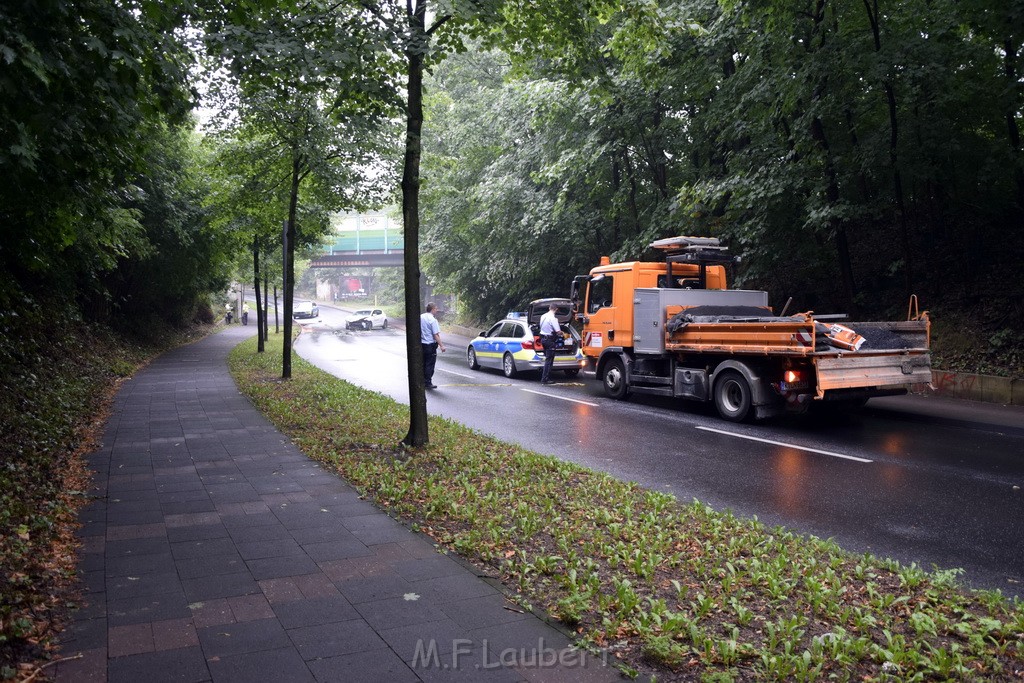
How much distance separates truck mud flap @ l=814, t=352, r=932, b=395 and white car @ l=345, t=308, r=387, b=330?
1616 inches

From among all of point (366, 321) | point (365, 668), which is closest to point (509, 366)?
point (365, 668)

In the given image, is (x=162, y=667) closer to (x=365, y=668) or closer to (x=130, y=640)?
(x=130, y=640)

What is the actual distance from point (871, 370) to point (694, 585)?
23.3 feet

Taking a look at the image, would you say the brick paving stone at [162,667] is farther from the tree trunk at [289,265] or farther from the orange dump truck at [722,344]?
the tree trunk at [289,265]

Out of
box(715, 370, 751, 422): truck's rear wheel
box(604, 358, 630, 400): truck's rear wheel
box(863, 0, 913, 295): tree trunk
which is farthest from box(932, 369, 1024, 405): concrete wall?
box(604, 358, 630, 400): truck's rear wheel

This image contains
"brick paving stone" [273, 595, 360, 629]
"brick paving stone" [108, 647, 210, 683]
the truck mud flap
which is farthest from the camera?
the truck mud flap

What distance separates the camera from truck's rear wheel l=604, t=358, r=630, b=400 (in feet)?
45.8

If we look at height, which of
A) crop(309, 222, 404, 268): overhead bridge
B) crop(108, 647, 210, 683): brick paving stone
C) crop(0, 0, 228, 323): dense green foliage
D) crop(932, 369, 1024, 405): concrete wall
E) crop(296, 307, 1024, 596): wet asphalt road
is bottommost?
crop(296, 307, 1024, 596): wet asphalt road

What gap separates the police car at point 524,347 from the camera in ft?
57.9

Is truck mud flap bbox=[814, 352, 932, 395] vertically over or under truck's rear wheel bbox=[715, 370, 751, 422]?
over

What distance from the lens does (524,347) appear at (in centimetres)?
1811

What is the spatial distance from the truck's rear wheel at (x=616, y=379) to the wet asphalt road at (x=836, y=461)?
0.26 metres

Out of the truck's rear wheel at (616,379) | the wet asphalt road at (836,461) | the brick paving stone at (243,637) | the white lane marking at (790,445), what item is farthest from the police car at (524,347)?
the brick paving stone at (243,637)

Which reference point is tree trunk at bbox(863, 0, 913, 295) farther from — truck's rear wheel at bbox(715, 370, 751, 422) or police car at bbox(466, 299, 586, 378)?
police car at bbox(466, 299, 586, 378)
